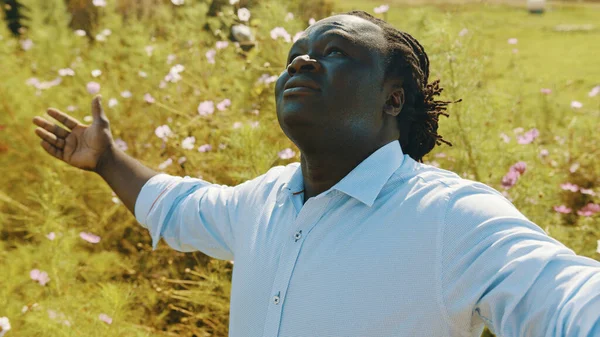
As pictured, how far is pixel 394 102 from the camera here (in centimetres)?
136

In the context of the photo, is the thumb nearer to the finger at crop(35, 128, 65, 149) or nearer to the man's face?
the finger at crop(35, 128, 65, 149)

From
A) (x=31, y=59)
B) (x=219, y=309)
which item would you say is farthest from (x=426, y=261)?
(x=31, y=59)

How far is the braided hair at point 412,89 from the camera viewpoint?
54.2 inches

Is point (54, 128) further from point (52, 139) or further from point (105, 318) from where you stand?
point (105, 318)

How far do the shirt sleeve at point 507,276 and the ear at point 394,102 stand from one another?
24 centimetres

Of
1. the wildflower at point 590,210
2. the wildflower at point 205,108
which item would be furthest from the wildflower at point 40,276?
the wildflower at point 590,210

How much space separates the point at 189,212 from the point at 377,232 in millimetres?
633

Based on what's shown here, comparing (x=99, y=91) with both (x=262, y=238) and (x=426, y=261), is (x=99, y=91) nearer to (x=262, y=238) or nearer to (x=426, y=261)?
(x=262, y=238)

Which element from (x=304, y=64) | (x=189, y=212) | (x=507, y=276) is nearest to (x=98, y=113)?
(x=189, y=212)

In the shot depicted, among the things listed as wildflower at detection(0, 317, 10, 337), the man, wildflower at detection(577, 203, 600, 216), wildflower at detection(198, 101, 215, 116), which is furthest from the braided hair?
wildflower at detection(198, 101, 215, 116)

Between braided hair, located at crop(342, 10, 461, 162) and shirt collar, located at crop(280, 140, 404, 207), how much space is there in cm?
12

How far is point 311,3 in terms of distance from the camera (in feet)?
18.3

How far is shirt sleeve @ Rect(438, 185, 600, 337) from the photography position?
98 centimetres

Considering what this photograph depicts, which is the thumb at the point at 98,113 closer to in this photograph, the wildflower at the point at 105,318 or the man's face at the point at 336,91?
the wildflower at the point at 105,318
